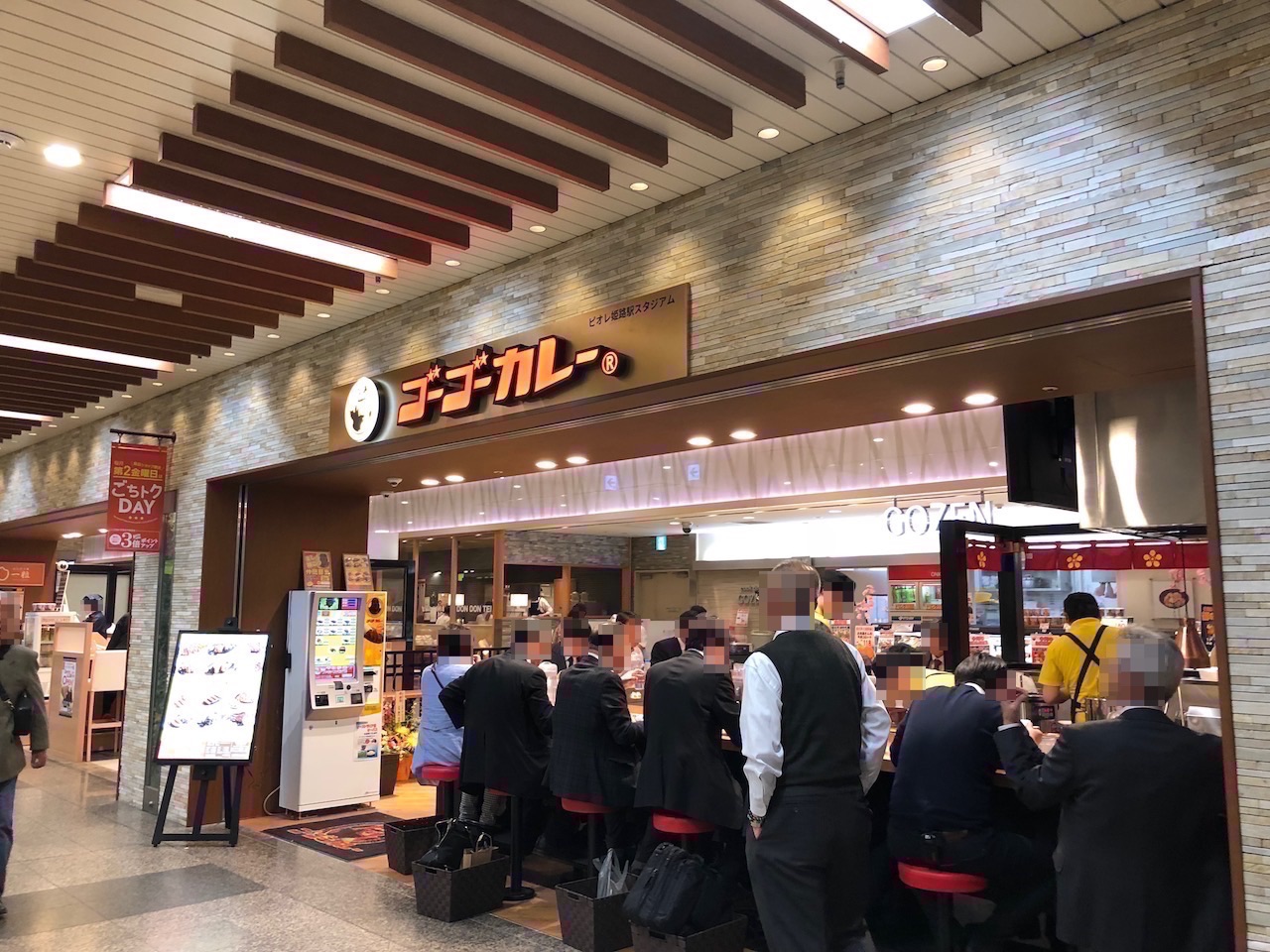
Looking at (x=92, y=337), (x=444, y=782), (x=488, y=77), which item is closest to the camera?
(x=488, y=77)

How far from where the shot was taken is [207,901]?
17.6 feet

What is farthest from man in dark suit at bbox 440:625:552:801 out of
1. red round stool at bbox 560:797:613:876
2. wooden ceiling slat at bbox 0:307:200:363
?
wooden ceiling slat at bbox 0:307:200:363

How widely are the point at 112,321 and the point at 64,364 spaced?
62.4 inches

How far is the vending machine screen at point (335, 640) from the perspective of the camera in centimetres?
766

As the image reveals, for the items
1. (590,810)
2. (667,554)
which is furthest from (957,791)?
(667,554)

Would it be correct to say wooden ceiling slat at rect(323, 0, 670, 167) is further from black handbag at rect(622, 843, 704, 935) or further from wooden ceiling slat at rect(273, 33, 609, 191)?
black handbag at rect(622, 843, 704, 935)

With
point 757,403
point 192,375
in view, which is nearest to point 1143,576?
point 757,403

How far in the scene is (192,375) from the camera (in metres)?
8.32

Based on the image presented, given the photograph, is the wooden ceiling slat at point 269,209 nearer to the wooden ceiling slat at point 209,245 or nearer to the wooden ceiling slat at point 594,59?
the wooden ceiling slat at point 209,245

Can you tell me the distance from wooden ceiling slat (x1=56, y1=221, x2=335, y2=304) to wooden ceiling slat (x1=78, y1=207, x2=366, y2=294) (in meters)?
0.14

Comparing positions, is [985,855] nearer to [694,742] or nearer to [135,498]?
[694,742]

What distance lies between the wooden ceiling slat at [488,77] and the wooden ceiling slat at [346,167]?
95cm

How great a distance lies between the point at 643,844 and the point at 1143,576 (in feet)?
24.1

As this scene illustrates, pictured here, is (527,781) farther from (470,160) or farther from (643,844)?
(470,160)
